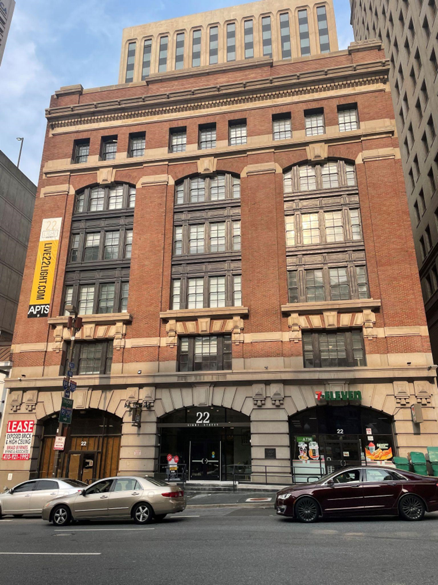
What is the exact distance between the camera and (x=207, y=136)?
3117 cm

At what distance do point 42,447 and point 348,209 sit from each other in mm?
22720

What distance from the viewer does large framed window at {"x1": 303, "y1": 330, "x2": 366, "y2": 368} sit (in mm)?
24203

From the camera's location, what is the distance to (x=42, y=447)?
26094 millimetres

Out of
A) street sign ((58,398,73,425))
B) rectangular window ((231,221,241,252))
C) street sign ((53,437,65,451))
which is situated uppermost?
rectangular window ((231,221,241,252))

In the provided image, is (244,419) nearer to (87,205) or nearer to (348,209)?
(348,209)

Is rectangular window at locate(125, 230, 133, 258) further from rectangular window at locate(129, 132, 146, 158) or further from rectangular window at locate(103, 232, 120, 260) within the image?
rectangular window at locate(129, 132, 146, 158)

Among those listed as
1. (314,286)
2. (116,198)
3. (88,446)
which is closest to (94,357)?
(88,446)

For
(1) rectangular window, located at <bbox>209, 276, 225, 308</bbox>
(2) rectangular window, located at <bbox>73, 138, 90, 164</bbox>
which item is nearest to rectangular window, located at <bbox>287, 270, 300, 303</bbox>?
(1) rectangular window, located at <bbox>209, 276, 225, 308</bbox>

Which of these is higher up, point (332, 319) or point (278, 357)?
point (332, 319)

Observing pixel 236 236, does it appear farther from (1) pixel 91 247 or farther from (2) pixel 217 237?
(1) pixel 91 247

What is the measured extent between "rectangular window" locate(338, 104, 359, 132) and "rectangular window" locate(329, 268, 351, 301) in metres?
9.72

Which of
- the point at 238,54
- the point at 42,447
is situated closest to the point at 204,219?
the point at 42,447

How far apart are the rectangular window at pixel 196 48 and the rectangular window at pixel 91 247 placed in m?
50.5

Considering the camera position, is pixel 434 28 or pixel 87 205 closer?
pixel 87 205
